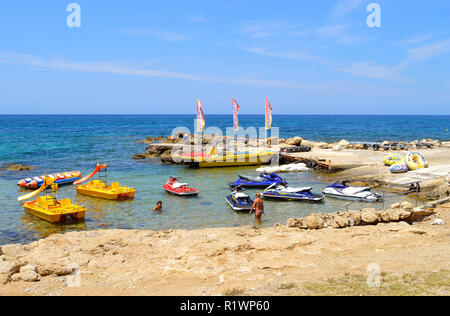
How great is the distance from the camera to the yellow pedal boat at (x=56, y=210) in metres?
19.3

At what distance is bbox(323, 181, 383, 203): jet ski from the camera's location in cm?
2348

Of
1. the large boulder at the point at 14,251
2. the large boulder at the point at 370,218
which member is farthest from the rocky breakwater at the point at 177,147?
the large boulder at the point at 14,251

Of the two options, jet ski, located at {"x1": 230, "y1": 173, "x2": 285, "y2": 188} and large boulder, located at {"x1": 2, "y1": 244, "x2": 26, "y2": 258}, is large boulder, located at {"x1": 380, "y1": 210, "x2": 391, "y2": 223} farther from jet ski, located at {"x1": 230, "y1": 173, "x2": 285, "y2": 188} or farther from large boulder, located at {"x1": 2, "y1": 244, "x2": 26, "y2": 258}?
jet ski, located at {"x1": 230, "y1": 173, "x2": 285, "y2": 188}

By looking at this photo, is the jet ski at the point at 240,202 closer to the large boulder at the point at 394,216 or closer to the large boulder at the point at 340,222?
the large boulder at the point at 340,222

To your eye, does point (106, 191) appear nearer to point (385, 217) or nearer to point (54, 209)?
point (54, 209)

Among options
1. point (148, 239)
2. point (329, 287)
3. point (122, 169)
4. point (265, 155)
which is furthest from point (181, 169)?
point (329, 287)

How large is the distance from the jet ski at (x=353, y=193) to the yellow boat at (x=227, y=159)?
1649 cm

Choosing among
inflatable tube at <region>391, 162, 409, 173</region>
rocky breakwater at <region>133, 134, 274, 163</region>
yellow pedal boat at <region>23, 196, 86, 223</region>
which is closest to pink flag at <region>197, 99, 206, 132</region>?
rocky breakwater at <region>133, 134, 274, 163</region>

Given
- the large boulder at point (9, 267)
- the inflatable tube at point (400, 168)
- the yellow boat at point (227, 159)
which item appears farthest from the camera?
the yellow boat at point (227, 159)

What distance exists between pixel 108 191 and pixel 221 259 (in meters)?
16.2

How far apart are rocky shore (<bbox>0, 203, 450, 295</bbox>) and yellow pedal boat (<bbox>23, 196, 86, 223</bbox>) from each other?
5.02 m

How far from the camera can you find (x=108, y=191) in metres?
25.1

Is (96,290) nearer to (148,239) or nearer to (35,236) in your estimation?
(148,239)

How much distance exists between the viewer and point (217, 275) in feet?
31.8
